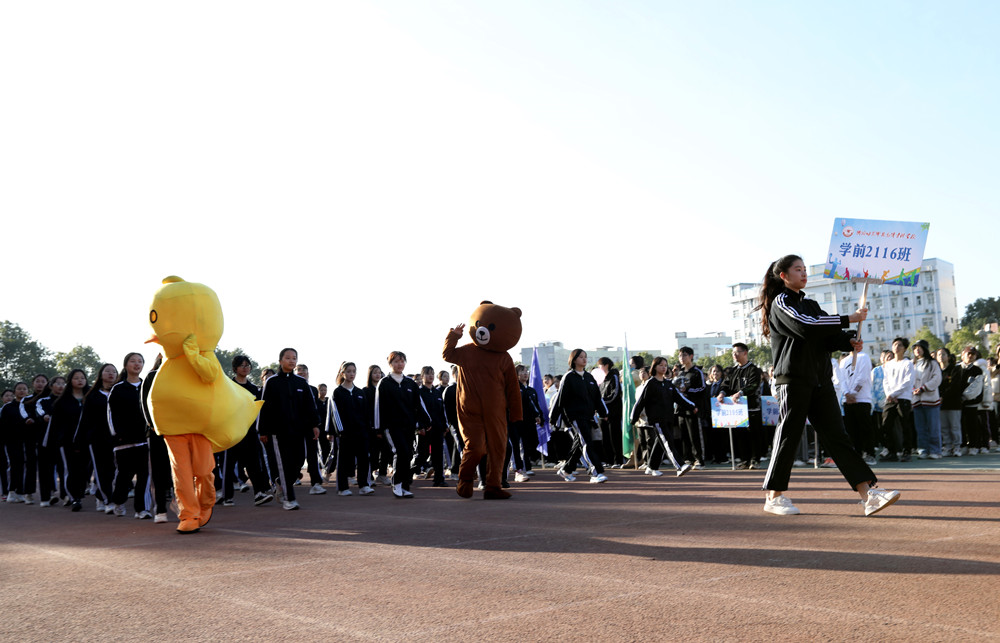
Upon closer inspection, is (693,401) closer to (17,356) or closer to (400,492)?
(400,492)

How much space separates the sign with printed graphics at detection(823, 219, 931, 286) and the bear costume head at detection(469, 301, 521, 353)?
4.09 m

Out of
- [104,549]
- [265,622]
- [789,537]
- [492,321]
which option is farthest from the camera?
[492,321]

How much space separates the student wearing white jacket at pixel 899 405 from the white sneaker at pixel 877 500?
8805mm

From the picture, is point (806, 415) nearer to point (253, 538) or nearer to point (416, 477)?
point (253, 538)

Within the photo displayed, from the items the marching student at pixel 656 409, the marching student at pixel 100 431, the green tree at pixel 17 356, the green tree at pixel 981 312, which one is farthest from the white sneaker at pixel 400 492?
the green tree at pixel 981 312

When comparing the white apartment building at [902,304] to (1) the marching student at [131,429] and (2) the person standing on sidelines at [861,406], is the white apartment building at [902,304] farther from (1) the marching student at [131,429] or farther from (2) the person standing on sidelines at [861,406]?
(1) the marching student at [131,429]

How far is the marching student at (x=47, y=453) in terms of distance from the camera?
49.8 ft

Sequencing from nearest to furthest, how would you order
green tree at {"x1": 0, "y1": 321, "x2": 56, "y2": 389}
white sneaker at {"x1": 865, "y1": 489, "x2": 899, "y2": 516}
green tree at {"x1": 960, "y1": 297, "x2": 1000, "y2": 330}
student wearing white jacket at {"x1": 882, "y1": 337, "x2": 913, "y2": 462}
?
white sneaker at {"x1": 865, "y1": 489, "x2": 899, "y2": 516} < student wearing white jacket at {"x1": 882, "y1": 337, "x2": 913, "y2": 462} < green tree at {"x1": 0, "y1": 321, "x2": 56, "y2": 389} < green tree at {"x1": 960, "y1": 297, "x2": 1000, "y2": 330}

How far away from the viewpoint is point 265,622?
4832 mm

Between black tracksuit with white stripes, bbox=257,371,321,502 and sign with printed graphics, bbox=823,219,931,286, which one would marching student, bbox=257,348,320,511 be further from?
sign with printed graphics, bbox=823,219,931,286

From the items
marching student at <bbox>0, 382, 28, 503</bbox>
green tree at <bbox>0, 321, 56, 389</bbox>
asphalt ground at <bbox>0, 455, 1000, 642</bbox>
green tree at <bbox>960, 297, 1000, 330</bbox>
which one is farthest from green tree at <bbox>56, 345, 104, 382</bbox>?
green tree at <bbox>960, 297, 1000, 330</bbox>

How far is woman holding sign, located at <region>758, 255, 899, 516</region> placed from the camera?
782 centimetres

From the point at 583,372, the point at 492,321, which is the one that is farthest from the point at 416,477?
the point at 492,321

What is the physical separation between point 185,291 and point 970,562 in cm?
747
